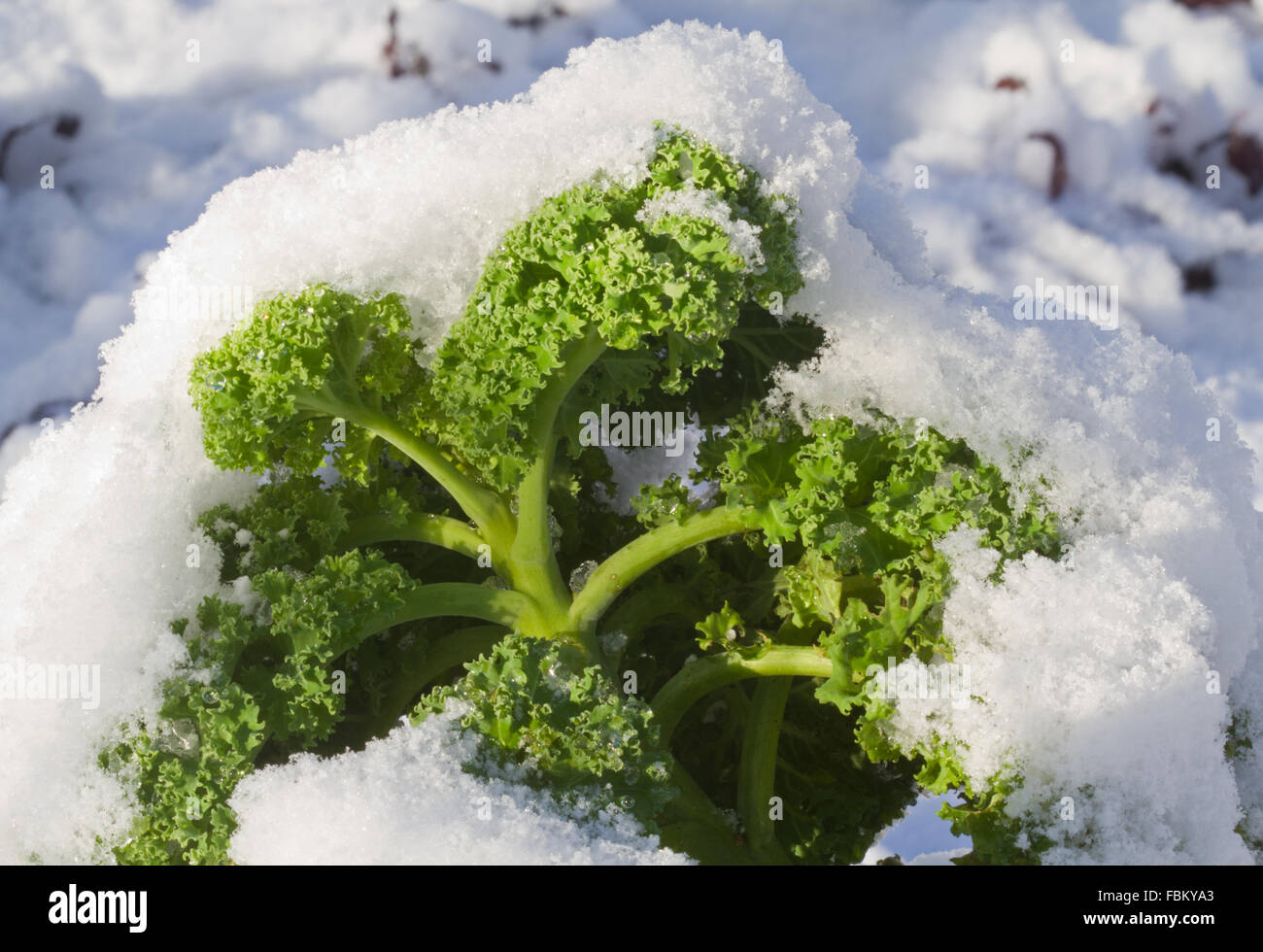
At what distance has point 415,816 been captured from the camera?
3.42m

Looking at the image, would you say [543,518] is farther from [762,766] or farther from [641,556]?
[762,766]

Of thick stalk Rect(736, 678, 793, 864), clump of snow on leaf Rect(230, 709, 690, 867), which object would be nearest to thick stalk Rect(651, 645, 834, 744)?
thick stalk Rect(736, 678, 793, 864)

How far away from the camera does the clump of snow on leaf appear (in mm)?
3346

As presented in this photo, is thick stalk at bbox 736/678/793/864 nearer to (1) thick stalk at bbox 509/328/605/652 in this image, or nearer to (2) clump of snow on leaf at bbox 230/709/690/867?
(1) thick stalk at bbox 509/328/605/652

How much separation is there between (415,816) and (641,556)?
1564mm

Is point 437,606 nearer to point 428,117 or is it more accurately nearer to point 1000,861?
point 428,117

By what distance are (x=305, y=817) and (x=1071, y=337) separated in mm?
3335

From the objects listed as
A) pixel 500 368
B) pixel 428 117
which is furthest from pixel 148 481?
pixel 428 117

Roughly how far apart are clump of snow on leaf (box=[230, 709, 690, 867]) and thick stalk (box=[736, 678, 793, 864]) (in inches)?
54.4

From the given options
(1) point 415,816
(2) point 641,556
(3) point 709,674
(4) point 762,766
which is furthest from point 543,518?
(4) point 762,766

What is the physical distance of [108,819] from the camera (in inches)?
153

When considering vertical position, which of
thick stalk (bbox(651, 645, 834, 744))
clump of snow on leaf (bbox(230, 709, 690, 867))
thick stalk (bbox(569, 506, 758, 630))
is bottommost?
clump of snow on leaf (bbox(230, 709, 690, 867))

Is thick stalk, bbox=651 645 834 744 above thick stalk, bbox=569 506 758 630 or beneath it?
beneath
